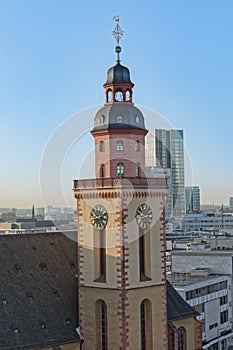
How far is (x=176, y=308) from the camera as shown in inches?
1885

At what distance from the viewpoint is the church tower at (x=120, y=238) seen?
40594 mm

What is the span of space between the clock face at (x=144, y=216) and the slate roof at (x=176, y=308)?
8.57m

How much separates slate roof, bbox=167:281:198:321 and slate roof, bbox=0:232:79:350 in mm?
7787

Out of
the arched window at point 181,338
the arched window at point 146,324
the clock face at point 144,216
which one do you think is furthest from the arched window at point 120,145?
the arched window at point 181,338

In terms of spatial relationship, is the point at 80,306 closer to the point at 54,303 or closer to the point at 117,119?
the point at 54,303

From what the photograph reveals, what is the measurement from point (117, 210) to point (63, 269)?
780 centimetres

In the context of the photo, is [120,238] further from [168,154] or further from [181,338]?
[168,154]

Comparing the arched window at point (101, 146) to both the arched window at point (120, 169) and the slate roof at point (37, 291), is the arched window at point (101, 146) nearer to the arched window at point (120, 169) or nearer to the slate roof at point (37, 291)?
the arched window at point (120, 169)

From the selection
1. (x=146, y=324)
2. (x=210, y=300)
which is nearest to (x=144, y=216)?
(x=146, y=324)

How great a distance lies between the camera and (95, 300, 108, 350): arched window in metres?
41.2

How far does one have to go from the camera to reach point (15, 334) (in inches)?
1558

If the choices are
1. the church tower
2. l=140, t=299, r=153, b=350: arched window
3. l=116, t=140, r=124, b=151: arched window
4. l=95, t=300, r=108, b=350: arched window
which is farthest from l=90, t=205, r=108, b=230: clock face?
l=140, t=299, r=153, b=350: arched window

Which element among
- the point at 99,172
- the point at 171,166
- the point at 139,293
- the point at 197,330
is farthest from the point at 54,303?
the point at 171,166

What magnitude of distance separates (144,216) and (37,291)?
9.26m
